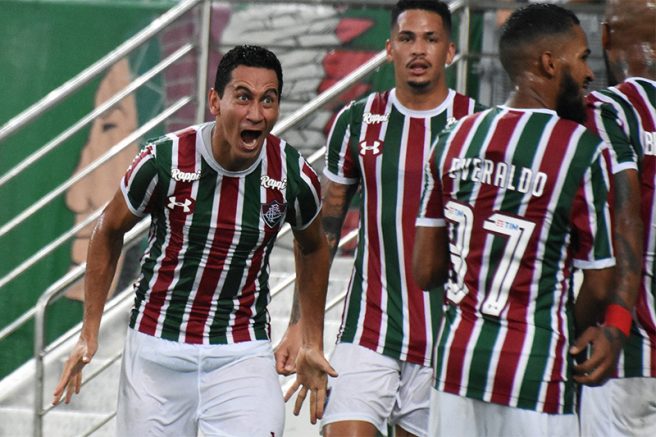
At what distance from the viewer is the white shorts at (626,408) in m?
5.05

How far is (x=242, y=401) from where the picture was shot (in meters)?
5.42

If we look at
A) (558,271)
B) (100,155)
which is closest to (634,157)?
(558,271)

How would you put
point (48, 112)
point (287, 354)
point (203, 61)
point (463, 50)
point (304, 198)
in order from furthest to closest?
point (48, 112)
point (203, 61)
point (463, 50)
point (287, 354)
point (304, 198)

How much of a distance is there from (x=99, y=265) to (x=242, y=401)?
818 mm

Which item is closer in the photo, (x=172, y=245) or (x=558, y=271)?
(x=558, y=271)

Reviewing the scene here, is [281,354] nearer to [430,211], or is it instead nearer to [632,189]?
[430,211]

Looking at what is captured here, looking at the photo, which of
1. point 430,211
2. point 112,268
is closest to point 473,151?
point 430,211

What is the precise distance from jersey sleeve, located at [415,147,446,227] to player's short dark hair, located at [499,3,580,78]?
0.42 meters

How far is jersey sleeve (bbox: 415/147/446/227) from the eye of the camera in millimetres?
4547

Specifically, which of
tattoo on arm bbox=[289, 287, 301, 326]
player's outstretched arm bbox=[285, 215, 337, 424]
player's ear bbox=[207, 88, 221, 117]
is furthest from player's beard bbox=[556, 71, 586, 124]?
tattoo on arm bbox=[289, 287, 301, 326]

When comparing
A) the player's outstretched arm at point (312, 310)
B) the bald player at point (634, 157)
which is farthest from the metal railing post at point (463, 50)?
the bald player at point (634, 157)

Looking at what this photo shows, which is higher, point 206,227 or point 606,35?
point 606,35

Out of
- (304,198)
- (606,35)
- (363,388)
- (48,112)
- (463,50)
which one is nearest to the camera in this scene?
(606,35)

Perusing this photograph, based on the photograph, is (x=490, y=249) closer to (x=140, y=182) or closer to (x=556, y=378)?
(x=556, y=378)
